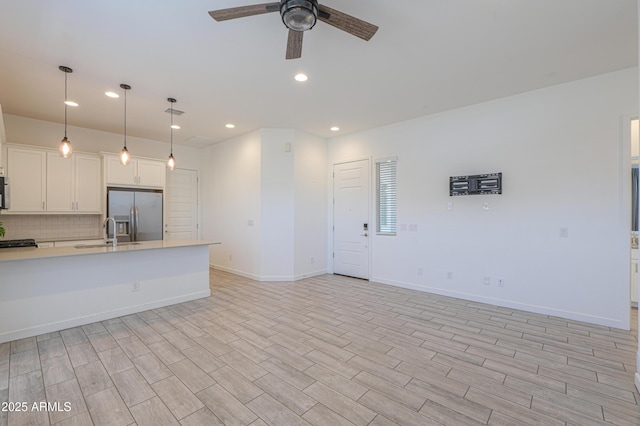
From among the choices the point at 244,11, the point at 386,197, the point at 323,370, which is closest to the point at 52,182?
the point at 244,11

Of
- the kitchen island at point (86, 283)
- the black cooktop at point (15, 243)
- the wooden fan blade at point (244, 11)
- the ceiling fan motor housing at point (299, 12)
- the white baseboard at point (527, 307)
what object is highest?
the wooden fan blade at point (244, 11)

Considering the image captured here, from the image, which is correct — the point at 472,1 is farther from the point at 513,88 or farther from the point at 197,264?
the point at 197,264

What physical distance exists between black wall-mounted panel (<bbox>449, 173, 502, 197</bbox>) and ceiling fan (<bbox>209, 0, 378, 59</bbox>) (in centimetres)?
305

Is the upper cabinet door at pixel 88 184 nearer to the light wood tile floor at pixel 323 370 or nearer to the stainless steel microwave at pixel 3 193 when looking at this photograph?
the stainless steel microwave at pixel 3 193

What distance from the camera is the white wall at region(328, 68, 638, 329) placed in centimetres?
343

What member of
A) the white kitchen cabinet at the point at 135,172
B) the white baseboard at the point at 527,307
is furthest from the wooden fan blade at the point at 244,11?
the white kitchen cabinet at the point at 135,172

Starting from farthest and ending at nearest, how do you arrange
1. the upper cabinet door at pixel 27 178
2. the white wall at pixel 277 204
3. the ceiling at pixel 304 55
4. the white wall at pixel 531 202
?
the white wall at pixel 277 204 → the upper cabinet door at pixel 27 178 → the white wall at pixel 531 202 → the ceiling at pixel 304 55

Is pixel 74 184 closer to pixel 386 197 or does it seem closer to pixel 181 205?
pixel 181 205

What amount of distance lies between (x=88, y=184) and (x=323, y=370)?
5.64m

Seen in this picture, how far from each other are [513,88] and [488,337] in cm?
322

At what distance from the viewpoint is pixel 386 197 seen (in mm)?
5531

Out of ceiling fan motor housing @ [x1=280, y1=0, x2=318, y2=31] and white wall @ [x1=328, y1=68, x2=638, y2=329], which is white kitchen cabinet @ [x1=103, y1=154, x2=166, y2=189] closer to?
white wall @ [x1=328, y1=68, x2=638, y2=329]

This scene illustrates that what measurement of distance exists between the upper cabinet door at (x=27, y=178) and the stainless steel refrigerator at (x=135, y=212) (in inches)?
37.6

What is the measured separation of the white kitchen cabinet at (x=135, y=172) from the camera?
5.48 m
